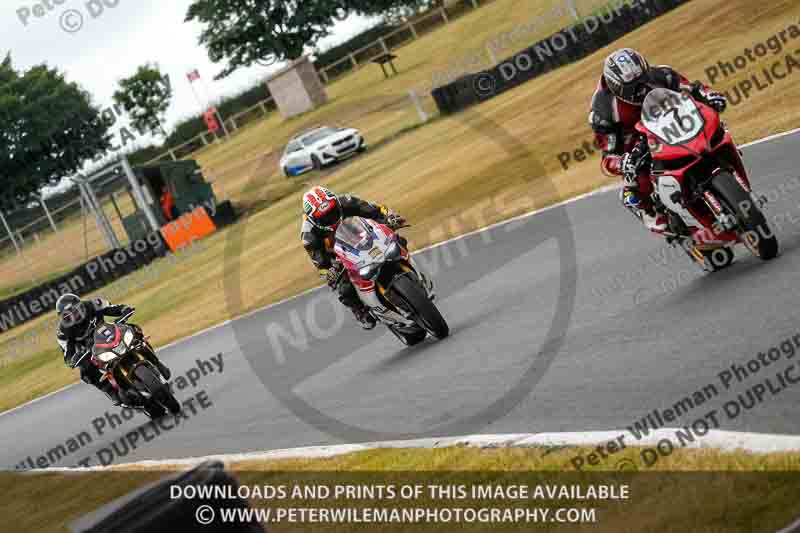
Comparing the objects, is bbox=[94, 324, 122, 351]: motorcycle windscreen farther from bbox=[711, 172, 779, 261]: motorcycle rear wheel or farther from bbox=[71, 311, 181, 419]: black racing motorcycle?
bbox=[711, 172, 779, 261]: motorcycle rear wheel

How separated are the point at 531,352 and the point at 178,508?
15.9 ft

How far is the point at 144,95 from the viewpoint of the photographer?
95.4m

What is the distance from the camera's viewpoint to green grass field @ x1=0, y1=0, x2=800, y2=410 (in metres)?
20.2

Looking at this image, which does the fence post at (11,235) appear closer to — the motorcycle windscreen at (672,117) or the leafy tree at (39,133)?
the leafy tree at (39,133)

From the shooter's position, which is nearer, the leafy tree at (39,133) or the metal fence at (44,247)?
the metal fence at (44,247)

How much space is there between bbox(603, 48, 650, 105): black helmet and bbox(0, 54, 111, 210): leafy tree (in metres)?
46.7

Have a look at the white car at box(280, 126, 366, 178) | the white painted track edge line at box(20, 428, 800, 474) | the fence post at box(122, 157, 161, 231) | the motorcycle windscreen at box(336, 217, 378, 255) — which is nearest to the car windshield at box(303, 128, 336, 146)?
the white car at box(280, 126, 366, 178)

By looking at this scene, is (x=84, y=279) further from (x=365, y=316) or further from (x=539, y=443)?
(x=539, y=443)

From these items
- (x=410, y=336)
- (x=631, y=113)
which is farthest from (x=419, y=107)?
(x=631, y=113)

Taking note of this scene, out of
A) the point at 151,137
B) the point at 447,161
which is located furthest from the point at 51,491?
the point at 151,137

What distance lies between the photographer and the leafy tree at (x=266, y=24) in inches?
3231

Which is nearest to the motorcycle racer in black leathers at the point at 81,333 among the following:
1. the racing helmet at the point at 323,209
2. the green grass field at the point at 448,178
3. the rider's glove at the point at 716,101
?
the racing helmet at the point at 323,209

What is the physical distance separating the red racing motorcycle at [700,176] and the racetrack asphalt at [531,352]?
35 centimetres

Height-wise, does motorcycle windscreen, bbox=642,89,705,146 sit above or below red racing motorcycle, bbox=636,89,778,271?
above
